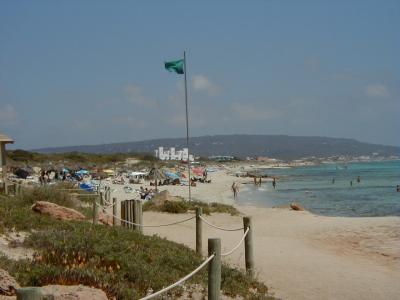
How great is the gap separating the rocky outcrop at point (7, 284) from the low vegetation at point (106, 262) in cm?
39

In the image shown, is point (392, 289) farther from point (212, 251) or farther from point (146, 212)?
point (146, 212)

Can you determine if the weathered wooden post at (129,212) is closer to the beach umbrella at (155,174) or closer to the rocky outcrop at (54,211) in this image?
the rocky outcrop at (54,211)

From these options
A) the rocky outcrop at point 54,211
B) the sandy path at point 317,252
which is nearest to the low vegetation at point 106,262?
the rocky outcrop at point 54,211

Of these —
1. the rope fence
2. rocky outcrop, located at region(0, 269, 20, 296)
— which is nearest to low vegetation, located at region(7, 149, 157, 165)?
the rope fence

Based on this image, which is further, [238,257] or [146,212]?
[146,212]

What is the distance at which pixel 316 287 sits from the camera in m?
9.23

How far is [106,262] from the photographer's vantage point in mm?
7234

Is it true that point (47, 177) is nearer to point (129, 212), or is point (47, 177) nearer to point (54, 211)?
point (129, 212)

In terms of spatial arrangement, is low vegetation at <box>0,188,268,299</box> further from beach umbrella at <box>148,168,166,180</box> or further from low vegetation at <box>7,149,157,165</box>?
low vegetation at <box>7,149,157,165</box>

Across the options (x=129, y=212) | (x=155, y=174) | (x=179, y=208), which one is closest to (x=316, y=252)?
(x=129, y=212)

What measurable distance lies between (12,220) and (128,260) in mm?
3275

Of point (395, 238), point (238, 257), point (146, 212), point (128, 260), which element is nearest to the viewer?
point (128, 260)

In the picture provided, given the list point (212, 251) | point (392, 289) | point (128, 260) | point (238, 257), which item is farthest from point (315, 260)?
point (212, 251)

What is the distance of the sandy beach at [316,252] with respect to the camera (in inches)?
366
